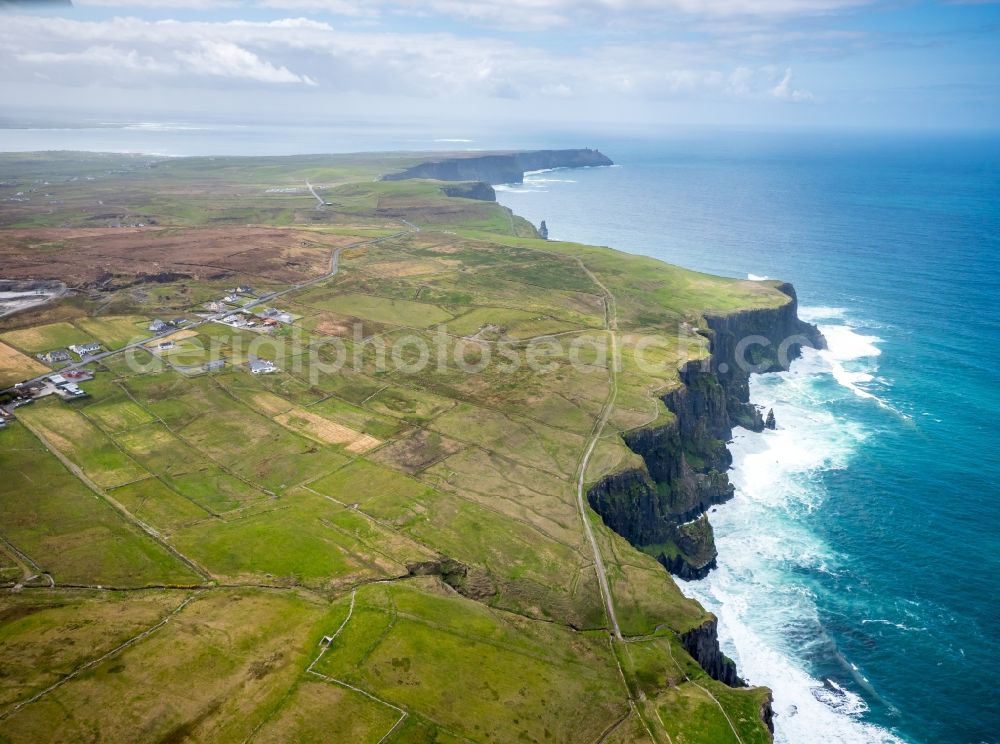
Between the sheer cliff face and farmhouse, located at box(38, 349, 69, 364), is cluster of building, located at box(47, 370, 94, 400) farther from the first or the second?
the sheer cliff face

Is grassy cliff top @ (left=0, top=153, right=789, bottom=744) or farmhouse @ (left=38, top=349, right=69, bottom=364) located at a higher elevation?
farmhouse @ (left=38, top=349, right=69, bottom=364)

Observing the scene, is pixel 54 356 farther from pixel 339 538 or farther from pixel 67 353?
pixel 339 538

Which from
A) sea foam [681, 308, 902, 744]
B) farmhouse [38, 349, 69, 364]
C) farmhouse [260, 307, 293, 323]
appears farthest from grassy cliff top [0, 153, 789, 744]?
sea foam [681, 308, 902, 744]

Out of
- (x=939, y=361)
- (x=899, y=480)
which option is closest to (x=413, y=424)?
(x=899, y=480)

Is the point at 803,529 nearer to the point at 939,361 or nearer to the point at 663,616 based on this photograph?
the point at 663,616

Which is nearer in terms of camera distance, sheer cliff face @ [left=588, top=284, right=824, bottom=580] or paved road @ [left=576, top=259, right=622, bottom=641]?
paved road @ [left=576, top=259, right=622, bottom=641]

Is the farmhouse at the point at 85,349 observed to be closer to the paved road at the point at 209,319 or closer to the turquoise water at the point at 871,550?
the paved road at the point at 209,319
